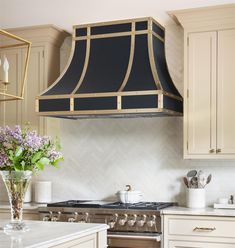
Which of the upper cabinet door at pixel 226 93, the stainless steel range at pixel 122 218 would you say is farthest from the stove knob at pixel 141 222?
the upper cabinet door at pixel 226 93

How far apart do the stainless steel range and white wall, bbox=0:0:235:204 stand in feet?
1.28

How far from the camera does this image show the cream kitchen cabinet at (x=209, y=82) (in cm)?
457

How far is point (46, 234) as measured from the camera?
9.29 ft

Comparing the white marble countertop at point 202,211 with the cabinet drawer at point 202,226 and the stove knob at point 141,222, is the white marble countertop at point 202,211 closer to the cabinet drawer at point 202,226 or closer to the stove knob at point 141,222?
the cabinet drawer at point 202,226

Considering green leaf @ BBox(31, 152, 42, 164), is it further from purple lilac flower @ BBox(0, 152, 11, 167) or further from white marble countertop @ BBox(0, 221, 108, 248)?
white marble countertop @ BBox(0, 221, 108, 248)

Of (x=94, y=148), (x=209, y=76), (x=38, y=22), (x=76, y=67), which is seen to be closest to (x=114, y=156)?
(x=94, y=148)

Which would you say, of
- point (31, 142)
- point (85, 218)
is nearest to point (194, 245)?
point (85, 218)

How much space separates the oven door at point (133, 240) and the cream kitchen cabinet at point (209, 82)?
77 centimetres

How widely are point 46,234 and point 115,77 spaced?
2.21 metres

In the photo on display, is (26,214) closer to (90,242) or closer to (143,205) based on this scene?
(143,205)

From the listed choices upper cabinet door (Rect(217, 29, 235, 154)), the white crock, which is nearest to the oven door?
the white crock

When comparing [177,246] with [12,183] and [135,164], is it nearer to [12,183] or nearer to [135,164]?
[135,164]

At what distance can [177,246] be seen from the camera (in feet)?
14.7

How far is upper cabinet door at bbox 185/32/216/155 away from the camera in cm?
462
